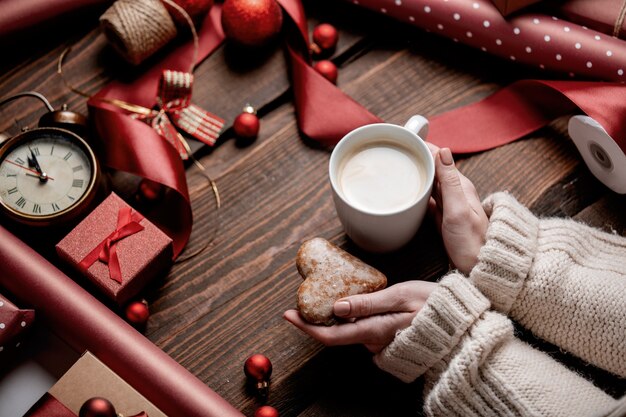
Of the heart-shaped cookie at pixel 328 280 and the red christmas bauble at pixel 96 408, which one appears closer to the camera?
the red christmas bauble at pixel 96 408

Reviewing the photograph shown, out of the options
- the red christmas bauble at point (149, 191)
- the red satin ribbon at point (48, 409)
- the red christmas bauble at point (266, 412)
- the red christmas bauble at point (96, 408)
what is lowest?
the red christmas bauble at point (266, 412)

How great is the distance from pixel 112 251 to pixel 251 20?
44 cm

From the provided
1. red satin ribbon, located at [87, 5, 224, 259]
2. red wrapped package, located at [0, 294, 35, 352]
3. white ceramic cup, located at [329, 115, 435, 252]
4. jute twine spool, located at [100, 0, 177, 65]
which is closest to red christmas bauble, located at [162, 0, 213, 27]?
jute twine spool, located at [100, 0, 177, 65]

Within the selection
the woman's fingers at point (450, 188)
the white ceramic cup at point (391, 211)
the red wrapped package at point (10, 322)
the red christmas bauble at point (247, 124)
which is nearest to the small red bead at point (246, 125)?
the red christmas bauble at point (247, 124)

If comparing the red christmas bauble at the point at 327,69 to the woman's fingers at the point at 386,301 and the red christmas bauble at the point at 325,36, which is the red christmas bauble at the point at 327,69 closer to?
the red christmas bauble at the point at 325,36

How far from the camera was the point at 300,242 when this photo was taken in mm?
1004

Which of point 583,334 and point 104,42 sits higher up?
point 104,42

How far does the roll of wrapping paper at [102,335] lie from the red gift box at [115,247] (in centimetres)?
3

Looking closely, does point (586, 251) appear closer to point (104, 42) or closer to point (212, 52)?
point (212, 52)

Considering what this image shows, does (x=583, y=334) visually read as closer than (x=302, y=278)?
Yes

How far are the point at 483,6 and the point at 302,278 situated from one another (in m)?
0.55

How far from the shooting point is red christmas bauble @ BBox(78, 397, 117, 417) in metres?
0.75

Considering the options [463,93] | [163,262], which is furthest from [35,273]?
[463,93]

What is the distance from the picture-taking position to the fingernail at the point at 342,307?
847mm
